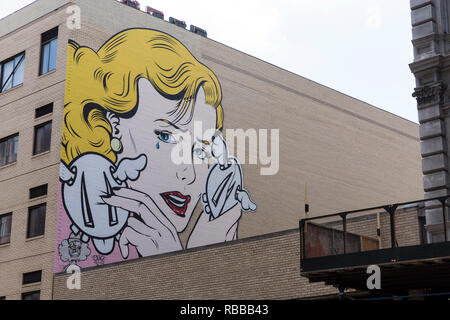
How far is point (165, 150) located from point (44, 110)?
672 centimetres

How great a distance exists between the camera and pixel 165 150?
4166 centimetres

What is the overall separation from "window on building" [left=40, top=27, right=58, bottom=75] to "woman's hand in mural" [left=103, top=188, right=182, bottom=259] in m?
7.24

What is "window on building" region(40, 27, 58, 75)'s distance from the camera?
39.2 m

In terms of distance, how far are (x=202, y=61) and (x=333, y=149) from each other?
12.2 m

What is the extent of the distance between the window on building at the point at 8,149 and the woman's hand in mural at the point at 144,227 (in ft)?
18.9

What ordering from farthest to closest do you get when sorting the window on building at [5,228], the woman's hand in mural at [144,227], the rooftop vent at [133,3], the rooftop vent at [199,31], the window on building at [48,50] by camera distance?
the rooftop vent at [199,31]
the rooftop vent at [133,3]
the window on building at [48,50]
the window on building at [5,228]
the woman's hand in mural at [144,227]

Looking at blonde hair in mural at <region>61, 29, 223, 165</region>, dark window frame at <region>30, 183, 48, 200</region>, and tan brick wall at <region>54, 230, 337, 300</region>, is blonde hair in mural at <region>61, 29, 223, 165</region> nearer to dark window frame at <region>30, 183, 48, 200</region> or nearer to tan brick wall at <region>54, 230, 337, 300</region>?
dark window frame at <region>30, 183, 48, 200</region>

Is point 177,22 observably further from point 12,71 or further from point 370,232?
point 370,232

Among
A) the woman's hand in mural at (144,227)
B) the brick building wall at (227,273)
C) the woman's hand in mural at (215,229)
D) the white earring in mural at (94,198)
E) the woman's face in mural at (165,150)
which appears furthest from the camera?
the woman's hand in mural at (215,229)

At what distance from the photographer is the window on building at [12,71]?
41.0 m

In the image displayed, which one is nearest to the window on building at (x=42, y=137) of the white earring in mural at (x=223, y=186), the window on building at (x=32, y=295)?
the window on building at (x=32, y=295)

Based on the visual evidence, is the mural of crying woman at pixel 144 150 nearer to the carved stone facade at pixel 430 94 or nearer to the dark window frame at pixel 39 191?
the dark window frame at pixel 39 191

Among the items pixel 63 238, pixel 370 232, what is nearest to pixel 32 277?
pixel 63 238
